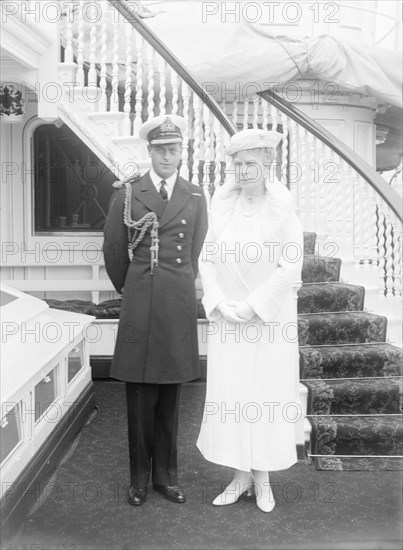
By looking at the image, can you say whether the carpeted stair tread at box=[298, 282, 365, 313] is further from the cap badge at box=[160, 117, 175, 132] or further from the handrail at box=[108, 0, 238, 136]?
the cap badge at box=[160, 117, 175, 132]

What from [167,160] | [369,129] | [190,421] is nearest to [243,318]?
[167,160]

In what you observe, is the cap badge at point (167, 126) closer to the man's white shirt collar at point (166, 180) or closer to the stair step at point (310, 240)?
the man's white shirt collar at point (166, 180)

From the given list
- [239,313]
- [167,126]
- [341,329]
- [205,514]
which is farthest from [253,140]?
[341,329]

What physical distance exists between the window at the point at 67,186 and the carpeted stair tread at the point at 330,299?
2.66m

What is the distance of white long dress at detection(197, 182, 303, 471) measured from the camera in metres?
3.00

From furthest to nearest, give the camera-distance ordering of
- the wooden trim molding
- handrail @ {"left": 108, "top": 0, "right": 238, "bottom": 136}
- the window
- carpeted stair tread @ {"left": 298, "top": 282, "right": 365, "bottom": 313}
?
the window
carpeted stair tread @ {"left": 298, "top": 282, "right": 365, "bottom": 313}
handrail @ {"left": 108, "top": 0, "right": 238, "bottom": 136}
the wooden trim molding

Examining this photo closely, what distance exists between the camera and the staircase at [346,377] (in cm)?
372

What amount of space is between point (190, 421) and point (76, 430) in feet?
2.93

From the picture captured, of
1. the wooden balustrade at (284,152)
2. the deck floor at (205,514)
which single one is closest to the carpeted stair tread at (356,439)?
the deck floor at (205,514)

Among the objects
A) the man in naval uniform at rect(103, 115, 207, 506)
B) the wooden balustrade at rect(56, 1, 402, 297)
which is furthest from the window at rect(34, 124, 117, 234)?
the man in naval uniform at rect(103, 115, 207, 506)

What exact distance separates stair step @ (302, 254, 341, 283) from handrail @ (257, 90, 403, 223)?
2.56 ft

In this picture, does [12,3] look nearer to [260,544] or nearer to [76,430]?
[76,430]

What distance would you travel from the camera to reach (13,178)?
243 inches

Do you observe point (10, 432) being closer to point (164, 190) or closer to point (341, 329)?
point (164, 190)
